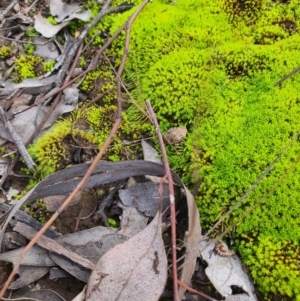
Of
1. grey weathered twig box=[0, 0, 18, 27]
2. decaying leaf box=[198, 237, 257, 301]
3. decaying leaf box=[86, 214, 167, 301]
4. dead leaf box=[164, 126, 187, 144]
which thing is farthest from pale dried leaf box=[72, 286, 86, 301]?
grey weathered twig box=[0, 0, 18, 27]

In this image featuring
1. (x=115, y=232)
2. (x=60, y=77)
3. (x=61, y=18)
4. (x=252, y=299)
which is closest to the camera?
(x=252, y=299)

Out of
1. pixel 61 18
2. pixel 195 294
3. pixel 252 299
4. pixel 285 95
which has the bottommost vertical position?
pixel 252 299

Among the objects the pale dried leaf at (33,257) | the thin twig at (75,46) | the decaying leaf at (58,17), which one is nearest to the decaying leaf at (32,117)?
the thin twig at (75,46)

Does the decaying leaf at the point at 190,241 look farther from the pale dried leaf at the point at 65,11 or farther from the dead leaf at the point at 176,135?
the pale dried leaf at the point at 65,11

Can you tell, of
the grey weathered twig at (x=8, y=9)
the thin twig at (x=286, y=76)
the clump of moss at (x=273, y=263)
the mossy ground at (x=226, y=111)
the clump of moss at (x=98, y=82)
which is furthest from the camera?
the grey weathered twig at (x=8, y=9)

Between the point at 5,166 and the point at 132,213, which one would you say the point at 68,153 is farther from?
the point at 132,213

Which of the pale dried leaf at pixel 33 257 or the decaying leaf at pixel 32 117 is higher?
the decaying leaf at pixel 32 117

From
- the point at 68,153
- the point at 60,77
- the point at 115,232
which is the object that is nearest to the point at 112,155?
the point at 68,153
